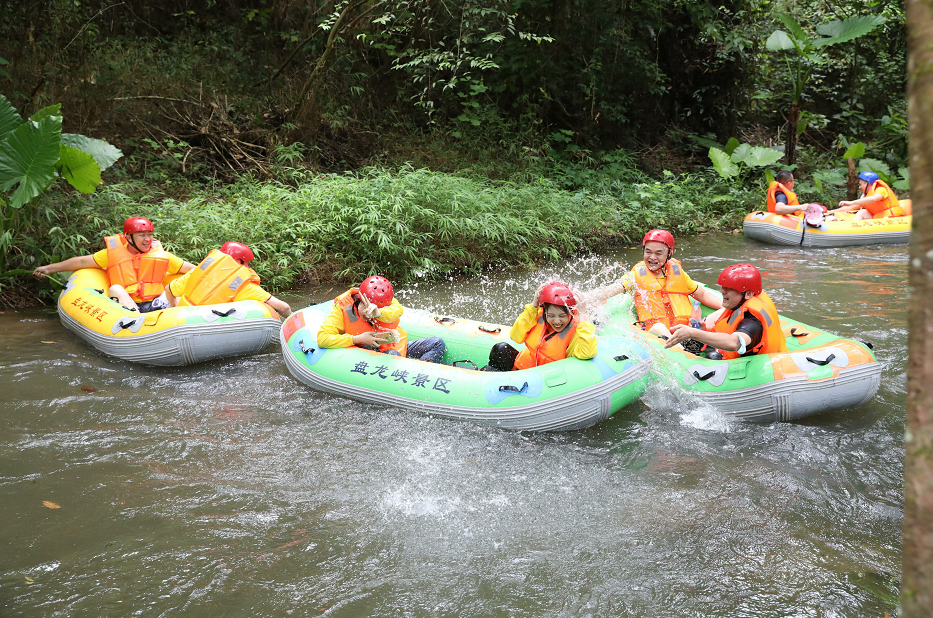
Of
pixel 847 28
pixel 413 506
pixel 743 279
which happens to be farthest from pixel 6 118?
pixel 847 28

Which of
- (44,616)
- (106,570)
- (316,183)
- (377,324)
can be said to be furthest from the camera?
(316,183)

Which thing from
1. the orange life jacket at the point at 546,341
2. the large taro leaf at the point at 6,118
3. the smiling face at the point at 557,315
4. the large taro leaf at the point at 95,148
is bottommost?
the orange life jacket at the point at 546,341

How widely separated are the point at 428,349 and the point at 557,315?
3.93 ft

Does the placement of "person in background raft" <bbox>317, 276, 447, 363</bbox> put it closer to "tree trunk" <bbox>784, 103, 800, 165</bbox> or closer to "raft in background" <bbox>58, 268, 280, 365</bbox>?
"raft in background" <bbox>58, 268, 280, 365</bbox>

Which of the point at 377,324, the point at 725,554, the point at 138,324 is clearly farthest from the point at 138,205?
the point at 725,554

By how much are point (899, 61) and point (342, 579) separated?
16624 millimetres

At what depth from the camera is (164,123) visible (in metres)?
11.2

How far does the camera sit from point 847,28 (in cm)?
1152

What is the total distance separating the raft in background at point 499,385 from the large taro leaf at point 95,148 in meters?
3.54

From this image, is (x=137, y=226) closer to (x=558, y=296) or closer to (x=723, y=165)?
(x=558, y=296)

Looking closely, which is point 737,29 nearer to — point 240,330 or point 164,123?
point 164,123

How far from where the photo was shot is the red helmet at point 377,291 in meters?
5.06

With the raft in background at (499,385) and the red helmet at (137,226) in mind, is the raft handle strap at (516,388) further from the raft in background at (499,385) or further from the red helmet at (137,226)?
the red helmet at (137,226)

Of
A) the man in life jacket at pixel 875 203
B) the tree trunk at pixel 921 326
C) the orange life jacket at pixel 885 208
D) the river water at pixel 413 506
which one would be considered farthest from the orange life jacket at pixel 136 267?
the orange life jacket at pixel 885 208
